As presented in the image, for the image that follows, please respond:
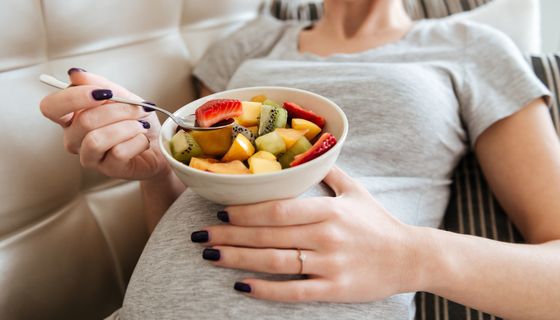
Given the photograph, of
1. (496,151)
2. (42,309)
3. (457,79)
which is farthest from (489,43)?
(42,309)

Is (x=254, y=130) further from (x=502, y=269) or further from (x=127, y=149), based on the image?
(x=502, y=269)

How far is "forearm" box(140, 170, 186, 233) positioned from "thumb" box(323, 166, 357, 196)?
342mm

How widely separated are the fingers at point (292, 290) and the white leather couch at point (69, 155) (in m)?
Answer: 0.50

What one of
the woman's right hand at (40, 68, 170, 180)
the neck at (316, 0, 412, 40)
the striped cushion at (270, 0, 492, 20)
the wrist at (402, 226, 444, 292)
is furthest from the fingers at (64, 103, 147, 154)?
the striped cushion at (270, 0, 492, 20)

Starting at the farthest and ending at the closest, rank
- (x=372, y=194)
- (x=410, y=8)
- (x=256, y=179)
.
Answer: (x=410, y=8)
(x=372, y=194)
(x=256, y=179)

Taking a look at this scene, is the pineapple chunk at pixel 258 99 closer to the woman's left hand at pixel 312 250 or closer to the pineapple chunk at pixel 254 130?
the pineapple chunk at pixel 254 130

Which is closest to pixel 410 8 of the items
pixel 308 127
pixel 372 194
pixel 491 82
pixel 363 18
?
pixel 363 18

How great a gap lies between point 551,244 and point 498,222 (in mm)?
218

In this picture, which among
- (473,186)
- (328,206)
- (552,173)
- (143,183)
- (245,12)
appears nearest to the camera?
(328,206)

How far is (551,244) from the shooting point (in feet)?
2.18

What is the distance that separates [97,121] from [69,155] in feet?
1.03

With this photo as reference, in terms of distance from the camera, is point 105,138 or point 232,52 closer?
point 105,138

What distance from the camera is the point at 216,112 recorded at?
575 mm

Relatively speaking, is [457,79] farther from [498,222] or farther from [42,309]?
[42,309]
